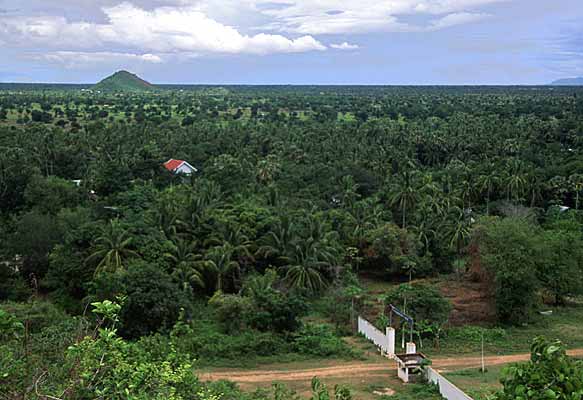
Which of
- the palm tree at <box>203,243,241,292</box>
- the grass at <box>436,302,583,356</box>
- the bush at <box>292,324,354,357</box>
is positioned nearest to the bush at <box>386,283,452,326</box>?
the grass at <box>436,302,583,356</box>

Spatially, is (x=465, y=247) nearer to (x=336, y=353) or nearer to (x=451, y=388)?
(x=336, y=353)

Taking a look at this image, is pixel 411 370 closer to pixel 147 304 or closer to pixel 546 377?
pixel 147 304

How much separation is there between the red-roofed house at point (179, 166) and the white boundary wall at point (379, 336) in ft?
93.5

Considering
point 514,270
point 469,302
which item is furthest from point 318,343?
point 469,302

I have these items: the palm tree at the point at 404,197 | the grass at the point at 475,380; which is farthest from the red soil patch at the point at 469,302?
the palm tree at the point at 404,197

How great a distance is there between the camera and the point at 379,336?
2627 centimetres


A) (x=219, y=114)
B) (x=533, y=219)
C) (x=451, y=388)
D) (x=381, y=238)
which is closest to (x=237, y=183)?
(x=381, y=238)

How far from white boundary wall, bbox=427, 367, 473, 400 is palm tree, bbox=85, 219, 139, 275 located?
14.4 m

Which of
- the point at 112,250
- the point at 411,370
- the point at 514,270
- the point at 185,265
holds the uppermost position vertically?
the point at 112,250

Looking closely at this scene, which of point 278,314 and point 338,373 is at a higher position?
point 278,314

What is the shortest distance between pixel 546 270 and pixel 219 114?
279 feet

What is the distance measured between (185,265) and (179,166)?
25169 millimetres

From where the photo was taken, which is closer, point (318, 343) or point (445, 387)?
point (445, 387)

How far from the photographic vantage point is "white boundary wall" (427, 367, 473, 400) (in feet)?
66.2
